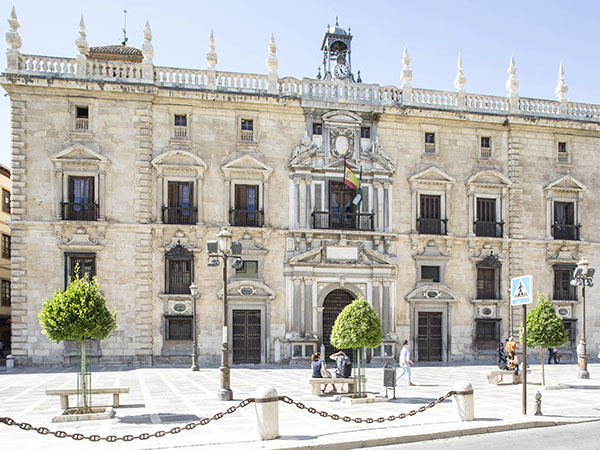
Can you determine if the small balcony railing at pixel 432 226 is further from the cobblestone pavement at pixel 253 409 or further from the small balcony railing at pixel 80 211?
the small balcony railing at pixel 80 211

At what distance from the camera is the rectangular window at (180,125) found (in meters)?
27.4

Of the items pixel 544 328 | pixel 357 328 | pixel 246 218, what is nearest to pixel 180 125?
pixel 246 218

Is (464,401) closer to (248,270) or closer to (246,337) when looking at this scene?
(246,337)

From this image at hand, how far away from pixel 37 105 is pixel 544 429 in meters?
23.3

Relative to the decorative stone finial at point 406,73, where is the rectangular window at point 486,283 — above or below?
below

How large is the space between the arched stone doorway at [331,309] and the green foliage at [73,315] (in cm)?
1536

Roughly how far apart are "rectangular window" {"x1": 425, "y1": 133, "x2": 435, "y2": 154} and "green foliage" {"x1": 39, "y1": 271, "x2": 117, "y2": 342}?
66.2ft

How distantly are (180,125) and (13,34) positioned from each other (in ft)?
26.2

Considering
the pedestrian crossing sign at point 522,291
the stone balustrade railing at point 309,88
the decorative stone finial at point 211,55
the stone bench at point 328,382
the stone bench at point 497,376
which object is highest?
the decorative stone finial at point 211,55

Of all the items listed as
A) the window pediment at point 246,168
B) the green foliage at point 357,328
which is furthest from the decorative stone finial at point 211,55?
the green foliage at point 357,328

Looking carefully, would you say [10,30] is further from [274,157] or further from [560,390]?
[560,390]

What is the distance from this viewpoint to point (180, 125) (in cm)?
2755

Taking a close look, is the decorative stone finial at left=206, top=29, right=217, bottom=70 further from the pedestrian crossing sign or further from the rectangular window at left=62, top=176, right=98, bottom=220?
the pedestrian crossing sign

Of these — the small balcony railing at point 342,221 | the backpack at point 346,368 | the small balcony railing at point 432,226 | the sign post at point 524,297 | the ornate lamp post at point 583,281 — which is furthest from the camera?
the small balcony railing at point 432,226
